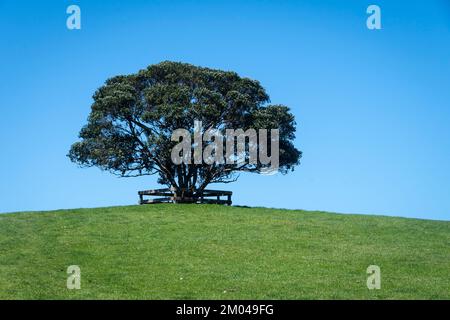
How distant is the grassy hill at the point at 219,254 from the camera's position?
22369 millimetres

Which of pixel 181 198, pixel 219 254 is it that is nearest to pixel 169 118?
pixel 181 198

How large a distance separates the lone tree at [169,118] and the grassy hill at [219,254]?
7.13 meters

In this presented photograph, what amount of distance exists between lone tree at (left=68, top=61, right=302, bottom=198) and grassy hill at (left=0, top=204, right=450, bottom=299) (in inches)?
281

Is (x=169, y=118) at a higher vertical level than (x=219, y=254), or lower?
higher

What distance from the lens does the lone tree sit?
49156 millimetres

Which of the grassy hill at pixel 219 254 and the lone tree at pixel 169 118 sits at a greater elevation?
the lone tree at pixel 169 118

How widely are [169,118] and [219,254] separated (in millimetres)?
21276

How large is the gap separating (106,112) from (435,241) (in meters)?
28.1

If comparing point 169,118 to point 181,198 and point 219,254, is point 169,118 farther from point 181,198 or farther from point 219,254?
point 219,254

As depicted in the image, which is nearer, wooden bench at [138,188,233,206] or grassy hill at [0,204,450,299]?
grassy hill at [0,204,450,299]

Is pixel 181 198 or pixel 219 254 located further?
pixel 181 198

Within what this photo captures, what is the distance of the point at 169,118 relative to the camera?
1902 inches

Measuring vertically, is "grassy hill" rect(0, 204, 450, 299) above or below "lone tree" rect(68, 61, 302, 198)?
below
